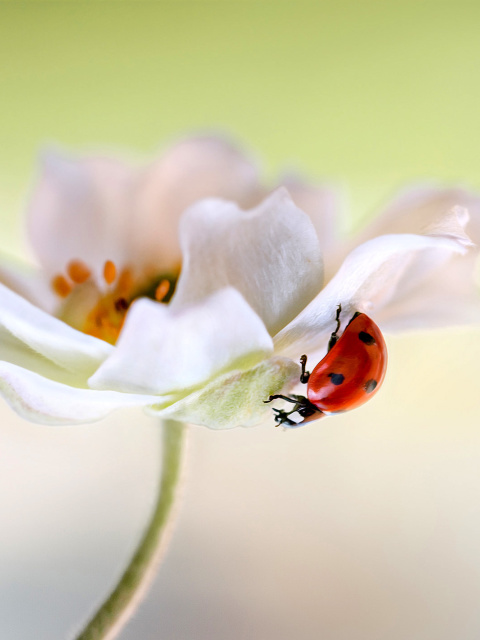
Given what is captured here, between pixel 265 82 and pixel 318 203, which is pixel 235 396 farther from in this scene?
pixel 265 82

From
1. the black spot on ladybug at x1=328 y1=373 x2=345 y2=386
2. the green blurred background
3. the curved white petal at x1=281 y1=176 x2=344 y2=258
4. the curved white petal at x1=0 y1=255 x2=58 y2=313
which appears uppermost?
the green blurred background

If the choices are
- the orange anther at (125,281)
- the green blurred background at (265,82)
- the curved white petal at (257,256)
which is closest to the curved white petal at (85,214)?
the orange anther at (125,281)

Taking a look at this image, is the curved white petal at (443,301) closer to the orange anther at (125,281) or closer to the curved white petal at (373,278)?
the curved white petal at (373,278)

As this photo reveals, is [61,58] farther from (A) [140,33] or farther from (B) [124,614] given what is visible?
(B) [124,614]

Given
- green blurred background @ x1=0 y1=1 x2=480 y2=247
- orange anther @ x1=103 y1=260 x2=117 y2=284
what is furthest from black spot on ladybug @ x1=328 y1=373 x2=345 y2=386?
green blurred background @ x1=0 y1=1 x2=480 y2=247

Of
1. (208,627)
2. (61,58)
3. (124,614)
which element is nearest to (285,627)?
(208,627)

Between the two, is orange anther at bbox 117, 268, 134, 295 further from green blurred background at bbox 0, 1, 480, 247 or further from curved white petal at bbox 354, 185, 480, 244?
green blurred background at bbox 0, 1, 480, 247

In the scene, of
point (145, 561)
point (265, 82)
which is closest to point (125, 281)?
point (145, 561)
